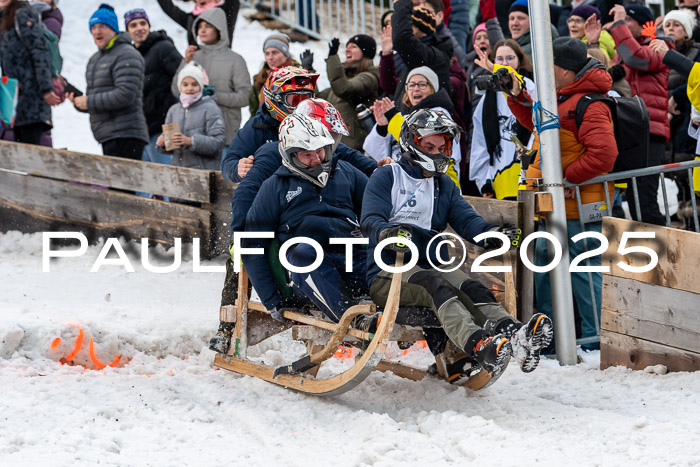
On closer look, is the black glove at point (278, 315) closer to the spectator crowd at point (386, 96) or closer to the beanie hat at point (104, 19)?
the spectator crowd at point (386, 96)

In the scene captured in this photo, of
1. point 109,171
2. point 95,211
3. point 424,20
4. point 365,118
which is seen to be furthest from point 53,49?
point 424,20

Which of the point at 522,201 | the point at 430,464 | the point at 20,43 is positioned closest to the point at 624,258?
the point at 522,201

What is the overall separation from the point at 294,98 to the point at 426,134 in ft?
4.56

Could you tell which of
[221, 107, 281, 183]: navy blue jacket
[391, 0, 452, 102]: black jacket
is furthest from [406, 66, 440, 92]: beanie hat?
[221, 107, 281, 183]: navy blue jacket

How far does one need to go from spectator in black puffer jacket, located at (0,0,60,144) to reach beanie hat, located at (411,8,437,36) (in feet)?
14.4

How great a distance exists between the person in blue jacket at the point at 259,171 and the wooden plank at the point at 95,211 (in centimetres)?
284

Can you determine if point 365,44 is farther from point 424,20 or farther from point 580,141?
point 580,141

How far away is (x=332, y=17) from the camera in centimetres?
1627

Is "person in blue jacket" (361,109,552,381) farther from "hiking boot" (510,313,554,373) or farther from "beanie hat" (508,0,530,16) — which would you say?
"beanie hat" (508,0,530,16)

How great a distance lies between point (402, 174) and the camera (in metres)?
5.88

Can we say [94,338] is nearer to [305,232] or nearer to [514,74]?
[305,232]

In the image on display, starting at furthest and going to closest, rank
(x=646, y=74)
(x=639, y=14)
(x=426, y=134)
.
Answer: (x=639, y=14)
(x=646, y=74)
(x=426, y=134)

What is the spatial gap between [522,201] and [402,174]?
1.24m

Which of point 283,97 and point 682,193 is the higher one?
point 283,97
